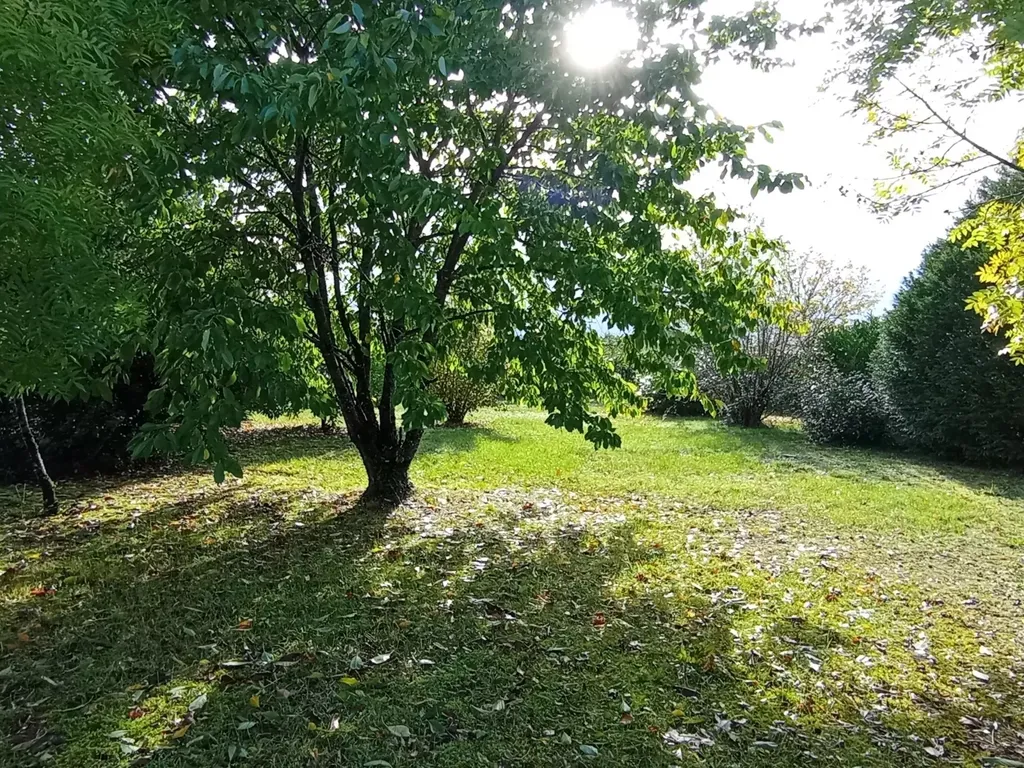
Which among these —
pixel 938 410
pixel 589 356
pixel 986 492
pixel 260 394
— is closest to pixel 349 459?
pixel 589 356

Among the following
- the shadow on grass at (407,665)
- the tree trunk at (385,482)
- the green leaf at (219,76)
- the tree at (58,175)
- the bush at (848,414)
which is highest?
the green leaf at (219,76)

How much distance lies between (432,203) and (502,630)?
228cm

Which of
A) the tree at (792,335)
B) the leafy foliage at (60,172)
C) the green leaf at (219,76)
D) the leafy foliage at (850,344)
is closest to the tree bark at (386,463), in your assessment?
the leafy foliage at (60,172)

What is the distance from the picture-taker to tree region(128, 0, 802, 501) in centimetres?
274

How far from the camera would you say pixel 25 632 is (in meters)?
3.15

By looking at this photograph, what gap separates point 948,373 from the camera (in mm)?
9125

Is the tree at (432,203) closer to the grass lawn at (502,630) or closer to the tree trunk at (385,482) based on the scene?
the tree trunk at (385,482)

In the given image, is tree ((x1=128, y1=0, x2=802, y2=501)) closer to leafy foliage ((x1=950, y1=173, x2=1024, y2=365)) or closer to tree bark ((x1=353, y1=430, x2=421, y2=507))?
tree bark ((x1=353, y1=430, x2=421, y2=507))

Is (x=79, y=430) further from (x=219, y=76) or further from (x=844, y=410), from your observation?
(x=844, y=410)

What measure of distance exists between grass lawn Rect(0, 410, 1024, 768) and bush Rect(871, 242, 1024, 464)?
2.81 meters

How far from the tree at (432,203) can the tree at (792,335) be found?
7930 mm

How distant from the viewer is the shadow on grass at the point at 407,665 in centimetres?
239

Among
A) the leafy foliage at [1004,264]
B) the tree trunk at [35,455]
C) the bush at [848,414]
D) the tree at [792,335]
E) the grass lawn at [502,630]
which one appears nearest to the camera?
the grass lawn at [502,630]

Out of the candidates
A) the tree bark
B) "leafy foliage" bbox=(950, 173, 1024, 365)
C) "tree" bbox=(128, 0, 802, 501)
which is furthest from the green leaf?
"leafy foliage" bbox=(950, 173, 1024, 365)
